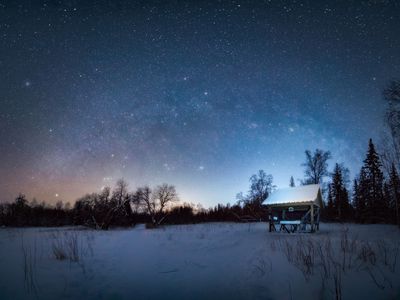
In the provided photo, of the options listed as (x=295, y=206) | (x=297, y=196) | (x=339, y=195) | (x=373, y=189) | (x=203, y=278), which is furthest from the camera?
(x=339, y=195)

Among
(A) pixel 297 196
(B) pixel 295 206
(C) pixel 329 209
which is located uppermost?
(A) pixel 297 196

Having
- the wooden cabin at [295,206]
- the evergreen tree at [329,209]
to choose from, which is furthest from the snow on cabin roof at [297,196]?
the evergreen tree at [329,209]

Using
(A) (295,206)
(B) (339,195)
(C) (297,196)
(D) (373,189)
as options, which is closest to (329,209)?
(B) (339,195)

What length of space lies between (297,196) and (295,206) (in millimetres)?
1975

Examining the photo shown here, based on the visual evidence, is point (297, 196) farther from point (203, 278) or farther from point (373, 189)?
point (373, 189)

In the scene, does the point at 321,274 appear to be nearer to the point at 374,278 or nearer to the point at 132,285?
the point at 374,278

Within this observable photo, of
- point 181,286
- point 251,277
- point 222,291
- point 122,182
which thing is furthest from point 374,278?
point 122,182

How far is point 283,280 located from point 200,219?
54.3 meters

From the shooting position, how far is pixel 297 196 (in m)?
19.7

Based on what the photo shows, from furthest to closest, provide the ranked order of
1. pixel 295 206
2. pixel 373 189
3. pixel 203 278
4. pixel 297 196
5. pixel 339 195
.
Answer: pixel 339 195 < pixel 373 189 < pixel 295 206 < pixel 297 196 < pixel 203 278

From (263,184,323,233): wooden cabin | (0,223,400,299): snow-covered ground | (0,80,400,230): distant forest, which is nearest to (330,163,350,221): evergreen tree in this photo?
(0,80,400,230): distant forest

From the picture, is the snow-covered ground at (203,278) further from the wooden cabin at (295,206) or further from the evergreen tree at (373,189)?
the evergreen tree at (373,189)

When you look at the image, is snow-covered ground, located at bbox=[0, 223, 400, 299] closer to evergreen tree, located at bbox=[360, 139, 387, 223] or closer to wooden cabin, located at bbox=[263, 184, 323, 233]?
wooden cabin, located at bbox=[263, 184, 323, 233]

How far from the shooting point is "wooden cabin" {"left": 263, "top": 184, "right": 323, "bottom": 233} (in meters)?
19.0
